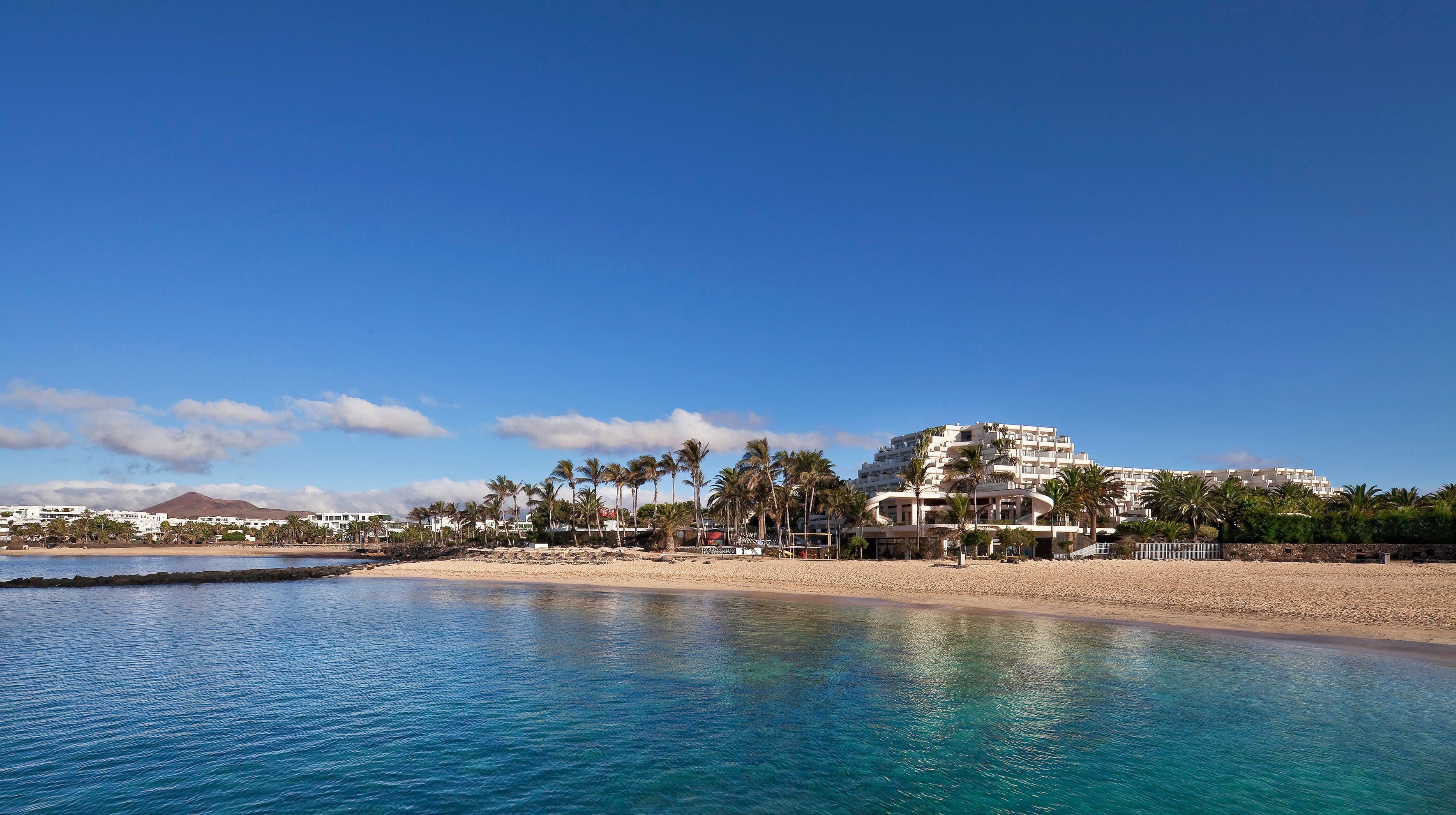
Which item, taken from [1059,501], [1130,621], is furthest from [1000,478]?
[1130,621]

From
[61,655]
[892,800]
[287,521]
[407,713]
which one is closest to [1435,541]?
[892,800]

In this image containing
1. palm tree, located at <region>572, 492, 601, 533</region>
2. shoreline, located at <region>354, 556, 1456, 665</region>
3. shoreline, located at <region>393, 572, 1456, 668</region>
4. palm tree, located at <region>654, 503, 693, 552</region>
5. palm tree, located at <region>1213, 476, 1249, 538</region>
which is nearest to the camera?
shoreline, located at <region>393, 572, 1456, 668</region>

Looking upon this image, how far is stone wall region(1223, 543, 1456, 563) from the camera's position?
198ft

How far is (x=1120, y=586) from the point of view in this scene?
1756 inches

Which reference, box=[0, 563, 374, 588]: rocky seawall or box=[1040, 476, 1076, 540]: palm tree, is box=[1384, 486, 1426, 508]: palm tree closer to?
box=[1040, 476, 1076, 540]: palm tree

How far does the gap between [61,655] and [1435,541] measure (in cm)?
8989

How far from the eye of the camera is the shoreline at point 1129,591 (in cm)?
2980

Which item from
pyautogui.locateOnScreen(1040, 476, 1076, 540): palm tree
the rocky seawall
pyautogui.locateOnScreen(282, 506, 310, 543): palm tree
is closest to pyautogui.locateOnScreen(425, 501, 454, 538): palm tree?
pyautogui.locateOnScreen(282, 506, 310, 543): palm tree

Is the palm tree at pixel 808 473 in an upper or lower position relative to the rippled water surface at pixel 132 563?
upper

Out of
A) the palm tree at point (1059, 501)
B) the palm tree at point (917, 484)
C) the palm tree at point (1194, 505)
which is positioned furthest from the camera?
the palm tree at point (1059, 501)

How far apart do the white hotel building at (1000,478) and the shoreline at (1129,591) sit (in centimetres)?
1895

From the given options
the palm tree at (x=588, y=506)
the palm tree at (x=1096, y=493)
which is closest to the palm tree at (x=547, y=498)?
the palm tree at (x=588, y=506)

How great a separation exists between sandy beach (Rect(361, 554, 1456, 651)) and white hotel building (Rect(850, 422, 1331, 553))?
1785cm

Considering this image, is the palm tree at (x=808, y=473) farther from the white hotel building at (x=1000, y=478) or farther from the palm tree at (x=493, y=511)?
the palm tree at (x=493, y=511)
